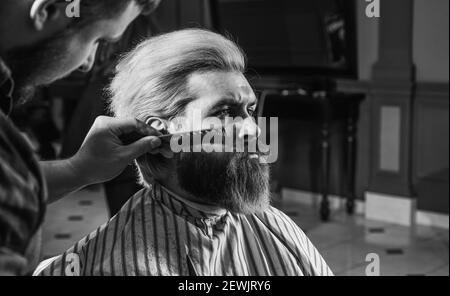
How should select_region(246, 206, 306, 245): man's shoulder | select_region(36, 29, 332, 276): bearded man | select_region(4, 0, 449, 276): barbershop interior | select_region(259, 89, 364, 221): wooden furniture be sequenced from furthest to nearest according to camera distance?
select_region(259, 89, 364, 221): wooden furniture, select_region(4, 0, 449, 276): barbershop interior, select_region(246, 206, 306, 245): man's shoulder, select_region(36, 29, 332, 276): bearded man

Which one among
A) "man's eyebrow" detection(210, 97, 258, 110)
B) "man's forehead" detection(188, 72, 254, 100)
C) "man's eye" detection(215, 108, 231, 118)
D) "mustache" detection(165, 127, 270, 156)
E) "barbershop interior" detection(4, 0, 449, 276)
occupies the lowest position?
"barbershop interior" detection(4, 0, 449, 276)

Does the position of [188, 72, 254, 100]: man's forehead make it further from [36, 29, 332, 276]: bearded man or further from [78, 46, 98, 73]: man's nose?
[78, 46, 98, 73]: man's nose

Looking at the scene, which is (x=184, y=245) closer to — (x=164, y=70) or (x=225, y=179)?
(x=225, y=179)

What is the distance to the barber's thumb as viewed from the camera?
4.23ft

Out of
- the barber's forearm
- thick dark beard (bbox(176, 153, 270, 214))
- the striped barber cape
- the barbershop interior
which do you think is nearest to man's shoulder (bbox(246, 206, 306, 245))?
the striped barber cape

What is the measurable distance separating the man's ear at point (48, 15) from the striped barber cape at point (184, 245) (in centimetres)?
39

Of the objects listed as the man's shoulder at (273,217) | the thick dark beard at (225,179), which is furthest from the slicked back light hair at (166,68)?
the man's shoulder at (273,217)

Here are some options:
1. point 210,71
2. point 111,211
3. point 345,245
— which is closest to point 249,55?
point 210,71

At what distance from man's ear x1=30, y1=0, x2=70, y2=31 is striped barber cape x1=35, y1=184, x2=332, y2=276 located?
39 cm

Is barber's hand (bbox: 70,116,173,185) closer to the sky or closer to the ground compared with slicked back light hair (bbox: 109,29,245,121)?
closer to the ground

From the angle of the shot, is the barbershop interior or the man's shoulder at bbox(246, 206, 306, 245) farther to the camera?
the barbershop interior

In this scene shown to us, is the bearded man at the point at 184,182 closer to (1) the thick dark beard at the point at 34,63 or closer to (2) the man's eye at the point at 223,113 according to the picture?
(2) the man's eye at the point at 223,113

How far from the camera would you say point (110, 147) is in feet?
4.26

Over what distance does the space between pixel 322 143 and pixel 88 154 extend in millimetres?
3651
